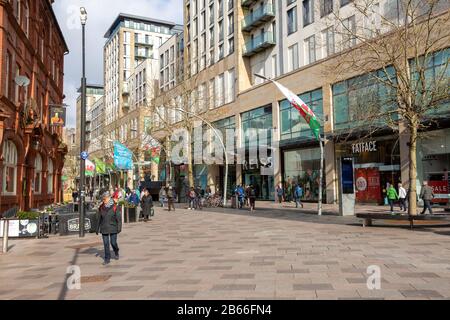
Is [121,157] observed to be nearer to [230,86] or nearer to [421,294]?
[230,86]

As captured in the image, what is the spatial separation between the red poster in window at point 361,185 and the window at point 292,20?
1395 cm

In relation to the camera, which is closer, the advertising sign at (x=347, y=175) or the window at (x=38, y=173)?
the advertising sign at (x=347, y=175)

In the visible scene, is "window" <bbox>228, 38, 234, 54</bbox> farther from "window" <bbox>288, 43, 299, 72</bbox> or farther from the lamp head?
the lamp head

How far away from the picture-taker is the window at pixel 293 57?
1409 inches

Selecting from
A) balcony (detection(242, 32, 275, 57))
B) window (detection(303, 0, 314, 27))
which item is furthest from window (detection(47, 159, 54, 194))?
window (detection(303, 0, 314, 27))

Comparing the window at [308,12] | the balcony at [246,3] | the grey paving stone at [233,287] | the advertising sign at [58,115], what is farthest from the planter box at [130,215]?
the balcony at [246,3]

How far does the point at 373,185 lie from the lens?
28.7m

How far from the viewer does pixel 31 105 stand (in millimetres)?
22719

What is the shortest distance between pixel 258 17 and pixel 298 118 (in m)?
11.7

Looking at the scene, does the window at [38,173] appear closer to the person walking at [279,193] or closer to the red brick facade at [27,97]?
the red brick facade at [27,97]

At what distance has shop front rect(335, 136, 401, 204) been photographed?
88.9 ft

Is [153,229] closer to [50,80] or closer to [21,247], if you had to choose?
[21,247]

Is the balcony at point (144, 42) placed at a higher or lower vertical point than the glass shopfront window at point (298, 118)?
higher

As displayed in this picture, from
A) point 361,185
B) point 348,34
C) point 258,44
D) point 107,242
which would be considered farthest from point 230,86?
point 107,242
